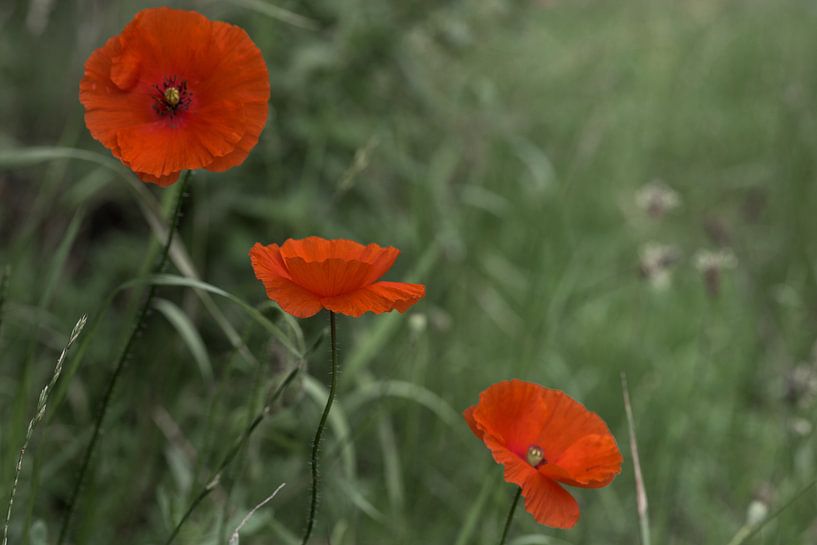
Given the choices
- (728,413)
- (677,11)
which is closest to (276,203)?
(728,413)

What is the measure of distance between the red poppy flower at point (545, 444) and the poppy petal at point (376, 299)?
0.49ft

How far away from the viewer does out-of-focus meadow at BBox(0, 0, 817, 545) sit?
71.3 inches

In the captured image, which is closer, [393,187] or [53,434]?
[53,434]

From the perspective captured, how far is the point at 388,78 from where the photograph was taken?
2596 millimetres

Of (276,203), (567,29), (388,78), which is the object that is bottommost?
(567,29)

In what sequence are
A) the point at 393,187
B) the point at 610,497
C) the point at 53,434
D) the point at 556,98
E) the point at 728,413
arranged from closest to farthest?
the point at 53,434 < the point at 610,497 < the point at 728,413 < the point at 393,187 < the point at 556,98

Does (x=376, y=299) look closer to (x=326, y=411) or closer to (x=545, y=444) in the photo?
(x=326, y=411)

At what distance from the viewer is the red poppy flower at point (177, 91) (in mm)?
1003

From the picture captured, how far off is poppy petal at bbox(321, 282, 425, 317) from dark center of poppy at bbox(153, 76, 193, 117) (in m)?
0.29

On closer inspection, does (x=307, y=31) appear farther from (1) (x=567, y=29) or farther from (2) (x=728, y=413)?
(1) (x=567, y=29)

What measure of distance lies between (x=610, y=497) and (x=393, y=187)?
1279 millimetres

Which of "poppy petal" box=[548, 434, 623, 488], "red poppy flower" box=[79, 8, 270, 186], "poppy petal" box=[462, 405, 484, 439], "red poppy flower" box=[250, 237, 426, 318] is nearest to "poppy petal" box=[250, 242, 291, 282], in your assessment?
"red poppy flower" box=[250, 237, 426, 318]

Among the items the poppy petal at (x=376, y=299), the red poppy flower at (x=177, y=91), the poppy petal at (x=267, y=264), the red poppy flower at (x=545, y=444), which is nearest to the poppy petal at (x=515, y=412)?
the red poppy flower at (x=545, y=444)

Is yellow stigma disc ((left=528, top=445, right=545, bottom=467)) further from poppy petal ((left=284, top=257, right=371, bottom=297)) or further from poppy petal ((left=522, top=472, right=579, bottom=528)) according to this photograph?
poppy petal ((left=284, top=257, right=371, bottom=297))
